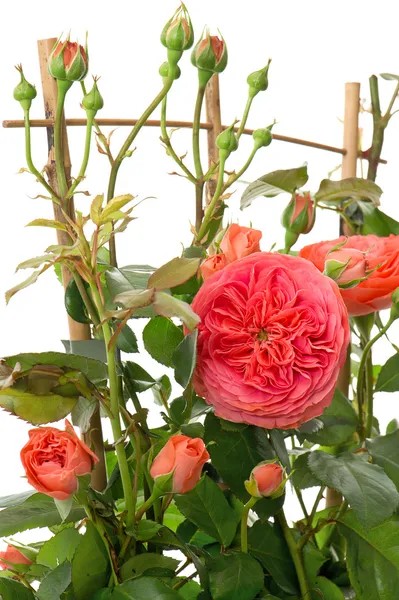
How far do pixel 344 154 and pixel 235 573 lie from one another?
418mm

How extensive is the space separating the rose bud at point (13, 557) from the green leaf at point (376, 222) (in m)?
0.38

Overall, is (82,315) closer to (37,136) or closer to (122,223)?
(122,223)

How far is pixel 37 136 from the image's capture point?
707mm

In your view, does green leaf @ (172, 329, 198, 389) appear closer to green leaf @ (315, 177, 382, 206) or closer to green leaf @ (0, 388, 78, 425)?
green leaf @ (0, 388, 78, 425)

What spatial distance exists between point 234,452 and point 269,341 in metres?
0.08

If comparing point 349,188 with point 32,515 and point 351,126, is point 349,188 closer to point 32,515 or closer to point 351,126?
point 351,126

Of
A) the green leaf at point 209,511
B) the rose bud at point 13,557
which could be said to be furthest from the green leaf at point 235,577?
the rose bud at point 13,557

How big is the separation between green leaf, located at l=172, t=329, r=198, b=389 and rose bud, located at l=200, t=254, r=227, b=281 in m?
0.04

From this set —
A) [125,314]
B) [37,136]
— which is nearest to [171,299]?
[125,314]

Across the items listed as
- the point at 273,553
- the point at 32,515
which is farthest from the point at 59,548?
the point at 273,553

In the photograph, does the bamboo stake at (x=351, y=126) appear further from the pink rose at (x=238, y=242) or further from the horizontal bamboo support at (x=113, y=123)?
the pink rose at (x=238, y=242)

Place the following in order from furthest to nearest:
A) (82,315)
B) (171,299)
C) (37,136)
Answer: (37,136), (82,315), (171,299)

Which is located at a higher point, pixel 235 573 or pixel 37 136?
pixel 37 136

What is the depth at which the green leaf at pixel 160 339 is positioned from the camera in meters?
0.49
